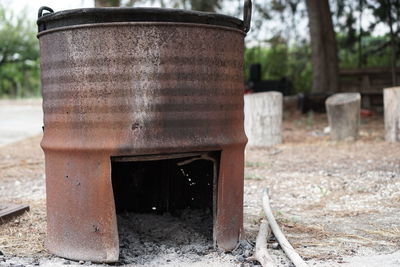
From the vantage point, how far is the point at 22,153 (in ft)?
26.2

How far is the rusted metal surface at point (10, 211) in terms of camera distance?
374cm

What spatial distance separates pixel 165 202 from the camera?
151 inches

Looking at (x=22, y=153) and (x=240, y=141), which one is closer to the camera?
(x=240, y=141)

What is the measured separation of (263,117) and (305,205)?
3.70 meters

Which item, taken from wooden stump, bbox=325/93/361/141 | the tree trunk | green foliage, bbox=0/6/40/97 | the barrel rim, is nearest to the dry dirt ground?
wooden stump, bbox=325/93/361/141

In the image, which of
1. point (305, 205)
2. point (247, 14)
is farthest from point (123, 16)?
point (305, 205)

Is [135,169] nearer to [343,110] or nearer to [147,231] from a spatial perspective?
[147,231]

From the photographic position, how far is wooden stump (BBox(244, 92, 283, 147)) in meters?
7.98

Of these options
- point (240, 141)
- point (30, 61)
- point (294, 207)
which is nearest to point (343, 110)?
point (294, 207)

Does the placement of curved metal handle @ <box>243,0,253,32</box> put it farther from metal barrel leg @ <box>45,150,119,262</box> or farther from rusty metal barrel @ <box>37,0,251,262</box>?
metal barrel leg @ <box>45,150,119,262</box>

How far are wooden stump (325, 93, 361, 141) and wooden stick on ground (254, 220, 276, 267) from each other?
5278 millimetres

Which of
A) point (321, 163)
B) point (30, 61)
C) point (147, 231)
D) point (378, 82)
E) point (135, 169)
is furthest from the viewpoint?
point (30, 61)

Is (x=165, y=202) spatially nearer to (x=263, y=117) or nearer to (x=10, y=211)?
(x=10, y=211)

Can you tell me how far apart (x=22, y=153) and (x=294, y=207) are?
4785 millimetres
